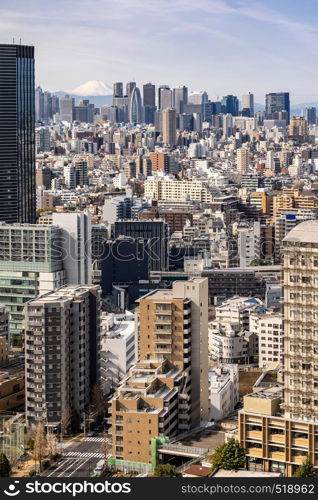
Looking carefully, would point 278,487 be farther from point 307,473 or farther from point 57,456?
point 57,456

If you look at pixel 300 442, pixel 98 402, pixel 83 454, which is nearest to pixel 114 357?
pixel 98 402

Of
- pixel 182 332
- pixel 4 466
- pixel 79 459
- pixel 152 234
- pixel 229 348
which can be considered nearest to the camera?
pixel 4 466

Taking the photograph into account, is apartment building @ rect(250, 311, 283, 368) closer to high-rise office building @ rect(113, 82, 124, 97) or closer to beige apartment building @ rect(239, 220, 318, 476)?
beige apartment building @ rect(239, 220, 318, 476)

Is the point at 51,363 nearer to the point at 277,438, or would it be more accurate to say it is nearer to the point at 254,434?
the point at 254,434

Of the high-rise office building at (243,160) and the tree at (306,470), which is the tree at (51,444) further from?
the high-rise office building at (243,160)

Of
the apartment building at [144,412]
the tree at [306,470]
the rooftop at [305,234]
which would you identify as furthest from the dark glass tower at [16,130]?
the tree at [306,470]

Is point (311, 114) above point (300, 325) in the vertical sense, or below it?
above

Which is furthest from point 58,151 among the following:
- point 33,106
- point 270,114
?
point 33,106
